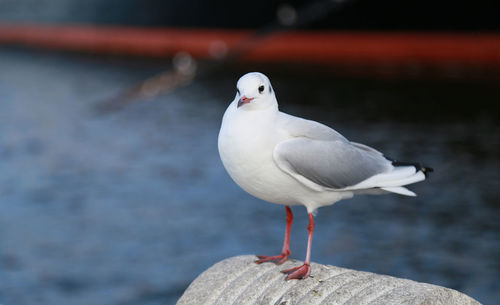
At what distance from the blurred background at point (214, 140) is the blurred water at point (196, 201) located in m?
0.04

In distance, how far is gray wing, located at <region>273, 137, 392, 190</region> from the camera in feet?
16.3

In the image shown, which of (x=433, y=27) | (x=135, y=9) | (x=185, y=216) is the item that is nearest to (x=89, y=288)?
(x=185, y=216)

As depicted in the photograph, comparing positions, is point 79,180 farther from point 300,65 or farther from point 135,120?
point 300,65

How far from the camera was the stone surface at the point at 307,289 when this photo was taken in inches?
198

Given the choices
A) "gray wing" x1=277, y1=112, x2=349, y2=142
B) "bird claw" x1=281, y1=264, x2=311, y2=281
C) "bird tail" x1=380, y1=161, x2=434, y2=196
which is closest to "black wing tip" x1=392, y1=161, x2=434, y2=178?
"bird tail" x1=380, y1=161, x2=434, y2=196

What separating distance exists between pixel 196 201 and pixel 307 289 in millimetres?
8397

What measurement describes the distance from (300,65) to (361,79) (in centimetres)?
323

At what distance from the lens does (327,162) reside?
5281 millimetres

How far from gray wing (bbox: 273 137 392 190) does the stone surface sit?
666 mm

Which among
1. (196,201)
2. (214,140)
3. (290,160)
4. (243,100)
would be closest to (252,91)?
(243,100)

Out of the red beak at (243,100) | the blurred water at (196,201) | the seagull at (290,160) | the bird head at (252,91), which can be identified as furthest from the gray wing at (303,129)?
the blurred water at (196,201)

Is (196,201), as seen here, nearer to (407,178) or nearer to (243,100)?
(407,178)

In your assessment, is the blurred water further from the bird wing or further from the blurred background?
the bird wing

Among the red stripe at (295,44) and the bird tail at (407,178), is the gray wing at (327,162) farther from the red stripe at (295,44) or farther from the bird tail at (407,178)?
the red stripe at (295,44)
